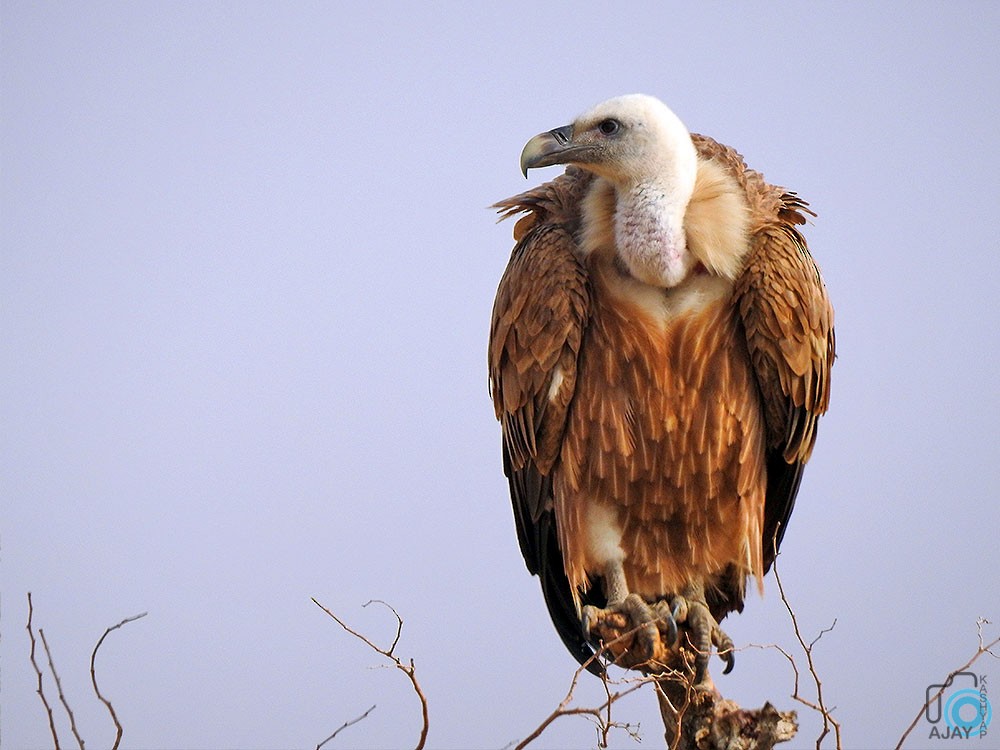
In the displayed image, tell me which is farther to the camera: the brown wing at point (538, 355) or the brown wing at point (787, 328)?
the brown wing at point (538, 355)

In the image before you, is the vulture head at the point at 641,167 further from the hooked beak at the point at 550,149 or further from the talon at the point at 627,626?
the talon at the point at 627,626

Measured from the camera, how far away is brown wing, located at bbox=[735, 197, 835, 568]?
3.59 m

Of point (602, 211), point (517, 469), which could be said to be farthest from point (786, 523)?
point (602, 211)

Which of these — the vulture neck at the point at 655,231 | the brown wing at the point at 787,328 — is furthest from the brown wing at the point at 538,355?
the brown wing at the point at 787,328

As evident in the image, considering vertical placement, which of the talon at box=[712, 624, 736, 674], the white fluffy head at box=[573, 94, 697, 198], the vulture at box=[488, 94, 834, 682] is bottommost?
the talon at box=[712, 624, 736, 674]

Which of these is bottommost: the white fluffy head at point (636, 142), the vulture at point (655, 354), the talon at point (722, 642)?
the talon at point (722, 642)

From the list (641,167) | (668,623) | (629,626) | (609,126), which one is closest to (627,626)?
(629,626)

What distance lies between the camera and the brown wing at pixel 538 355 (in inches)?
146

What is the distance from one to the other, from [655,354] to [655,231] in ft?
1.22

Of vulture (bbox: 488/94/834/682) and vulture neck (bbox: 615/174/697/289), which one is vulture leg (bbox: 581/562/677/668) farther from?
vulture neck (bbox: 615/174/697/289)

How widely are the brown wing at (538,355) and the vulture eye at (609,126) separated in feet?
1.06

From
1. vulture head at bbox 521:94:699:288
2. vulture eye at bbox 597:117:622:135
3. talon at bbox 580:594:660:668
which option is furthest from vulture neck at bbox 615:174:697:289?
talon at bbox 580:594:660:668

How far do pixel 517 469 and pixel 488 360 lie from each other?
374 millimetres

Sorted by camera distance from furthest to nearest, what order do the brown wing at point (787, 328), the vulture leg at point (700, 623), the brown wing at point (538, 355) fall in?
the vulture leg at point (700, 623), the brown wing at point (538, 355), the brown wing at point (787, 328)
